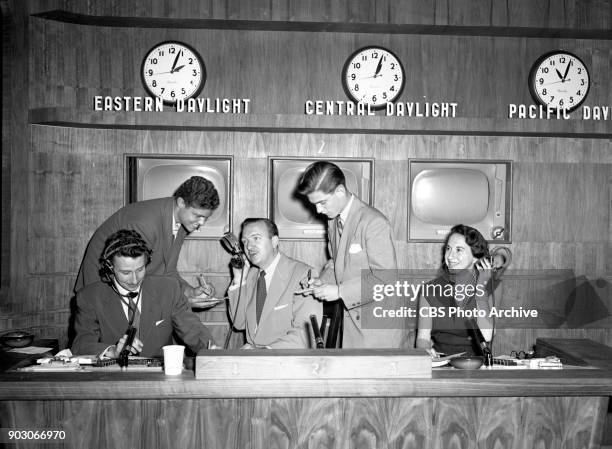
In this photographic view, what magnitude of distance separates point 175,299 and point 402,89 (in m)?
2.35

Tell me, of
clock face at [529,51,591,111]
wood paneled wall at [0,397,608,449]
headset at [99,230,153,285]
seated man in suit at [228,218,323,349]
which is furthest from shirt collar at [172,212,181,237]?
clock face at [529,51,591,111]

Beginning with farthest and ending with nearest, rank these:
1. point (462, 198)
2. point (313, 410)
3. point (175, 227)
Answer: point (462, 198)
point (175, 227)
point (313, 410)

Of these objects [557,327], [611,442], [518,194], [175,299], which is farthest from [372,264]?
[557,327]

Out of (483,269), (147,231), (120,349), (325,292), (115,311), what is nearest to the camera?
(120,349)

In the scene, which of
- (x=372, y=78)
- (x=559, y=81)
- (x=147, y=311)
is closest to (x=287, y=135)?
(x=372, y=78)

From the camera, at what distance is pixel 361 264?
3.22 meters

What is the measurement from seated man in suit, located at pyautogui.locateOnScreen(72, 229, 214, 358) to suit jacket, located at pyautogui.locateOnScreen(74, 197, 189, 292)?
0.42 metres

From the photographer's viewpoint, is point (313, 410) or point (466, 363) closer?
point (313, 410)

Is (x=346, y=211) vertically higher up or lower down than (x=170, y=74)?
lower down

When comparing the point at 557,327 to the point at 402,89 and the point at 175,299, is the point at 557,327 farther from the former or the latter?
the point at 175,299

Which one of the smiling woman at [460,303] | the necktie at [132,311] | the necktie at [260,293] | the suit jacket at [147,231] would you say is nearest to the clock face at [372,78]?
the smiling woman at [460,303]

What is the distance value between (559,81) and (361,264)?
2393 mm

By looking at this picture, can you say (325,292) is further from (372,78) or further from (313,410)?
(372,78)

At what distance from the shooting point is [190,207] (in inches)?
135
